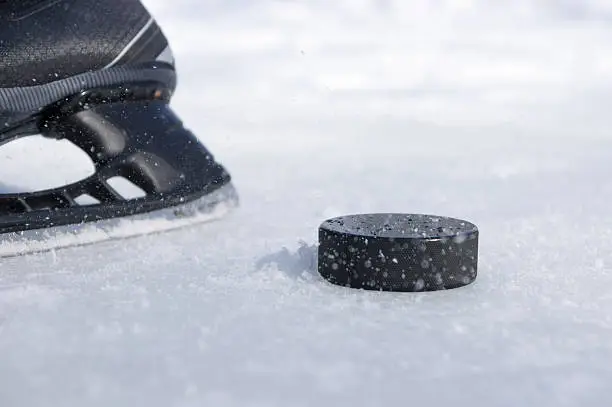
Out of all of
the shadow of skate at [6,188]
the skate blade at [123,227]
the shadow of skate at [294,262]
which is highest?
the shadow of skate at [294,262]

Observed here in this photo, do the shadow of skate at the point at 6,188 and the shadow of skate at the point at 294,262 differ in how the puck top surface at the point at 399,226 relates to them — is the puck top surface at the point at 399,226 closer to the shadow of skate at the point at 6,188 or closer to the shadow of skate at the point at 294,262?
the shadow of skate at the point at 294,262

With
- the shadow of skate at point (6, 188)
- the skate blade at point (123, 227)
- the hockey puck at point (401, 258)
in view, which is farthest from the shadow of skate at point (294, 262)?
the shadow of skate at point (6, 188)

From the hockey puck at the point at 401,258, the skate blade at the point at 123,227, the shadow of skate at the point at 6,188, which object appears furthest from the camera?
the shadow of skate at the point at 6,188

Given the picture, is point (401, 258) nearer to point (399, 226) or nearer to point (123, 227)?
point (399, 226)

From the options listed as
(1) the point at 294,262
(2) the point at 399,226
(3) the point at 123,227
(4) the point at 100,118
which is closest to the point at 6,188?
(4) the point at 100,118

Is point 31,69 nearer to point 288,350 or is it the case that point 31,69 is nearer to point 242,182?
point 242,182

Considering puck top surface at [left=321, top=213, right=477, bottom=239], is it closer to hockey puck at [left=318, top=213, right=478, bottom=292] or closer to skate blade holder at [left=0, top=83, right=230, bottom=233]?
hockey puck at [left=318, top=213, right=478, bottom=292]
